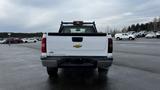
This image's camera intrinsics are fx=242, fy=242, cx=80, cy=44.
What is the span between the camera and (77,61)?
7367 millimetres

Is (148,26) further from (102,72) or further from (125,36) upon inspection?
(102,72)

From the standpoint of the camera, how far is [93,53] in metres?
7.41

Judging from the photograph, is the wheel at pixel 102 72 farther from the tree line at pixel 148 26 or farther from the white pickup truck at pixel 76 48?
the tree line at pixel 148 26

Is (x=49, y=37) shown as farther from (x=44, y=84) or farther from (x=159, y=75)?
(x=159, y=75)

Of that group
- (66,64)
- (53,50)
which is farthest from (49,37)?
(66,64)

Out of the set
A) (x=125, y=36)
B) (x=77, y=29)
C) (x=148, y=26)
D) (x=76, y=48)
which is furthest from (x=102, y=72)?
(x=148, y=26)

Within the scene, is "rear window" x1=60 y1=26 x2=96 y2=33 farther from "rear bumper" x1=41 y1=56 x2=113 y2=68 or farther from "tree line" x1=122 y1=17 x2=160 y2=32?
"tree line" x1=122 y1=17 x2=160 y2=32

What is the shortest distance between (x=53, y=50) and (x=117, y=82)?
219 cm

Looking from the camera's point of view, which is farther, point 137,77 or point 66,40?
point 137,77

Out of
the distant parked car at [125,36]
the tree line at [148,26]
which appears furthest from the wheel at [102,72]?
the tree line at [148,26]

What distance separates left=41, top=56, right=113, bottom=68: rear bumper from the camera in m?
7.28

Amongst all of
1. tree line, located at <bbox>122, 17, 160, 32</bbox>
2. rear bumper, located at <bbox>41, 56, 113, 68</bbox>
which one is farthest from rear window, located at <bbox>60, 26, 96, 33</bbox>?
tree line, located at <bbox>122, 17, 160, 32</bbox>

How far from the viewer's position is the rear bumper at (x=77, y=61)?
7277 millimetres

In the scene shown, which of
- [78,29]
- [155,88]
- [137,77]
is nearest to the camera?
[155,88]
